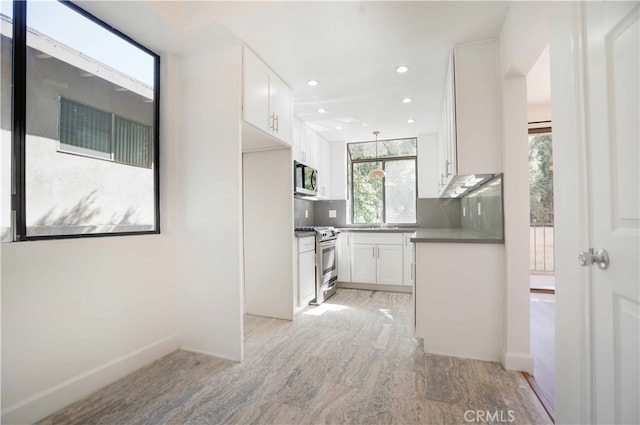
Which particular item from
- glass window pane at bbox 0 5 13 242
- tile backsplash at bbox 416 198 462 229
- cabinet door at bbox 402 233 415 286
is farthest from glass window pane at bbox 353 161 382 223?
glass window pane at bbox 0 5 13 242

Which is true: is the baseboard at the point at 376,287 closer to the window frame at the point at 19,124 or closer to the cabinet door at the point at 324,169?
the cabinet door at the point at 324,169

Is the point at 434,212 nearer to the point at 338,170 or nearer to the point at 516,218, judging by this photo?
the point at 338,170

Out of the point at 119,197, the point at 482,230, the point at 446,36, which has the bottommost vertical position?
the point at 482,230

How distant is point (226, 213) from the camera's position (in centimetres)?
224

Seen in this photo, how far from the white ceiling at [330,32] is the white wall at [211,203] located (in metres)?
0.26

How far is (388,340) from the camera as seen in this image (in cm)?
253

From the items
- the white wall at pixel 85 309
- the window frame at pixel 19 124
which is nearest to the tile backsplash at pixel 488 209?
the white wall at pixel 85 309

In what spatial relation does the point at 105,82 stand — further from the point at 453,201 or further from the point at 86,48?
the point at 453,201

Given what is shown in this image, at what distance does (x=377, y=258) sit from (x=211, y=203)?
2.74 meters

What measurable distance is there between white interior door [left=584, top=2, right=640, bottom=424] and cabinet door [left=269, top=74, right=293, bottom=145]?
2.15 metres

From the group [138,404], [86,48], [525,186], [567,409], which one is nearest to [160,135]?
[86,48]

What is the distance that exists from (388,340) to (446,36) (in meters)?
2.45

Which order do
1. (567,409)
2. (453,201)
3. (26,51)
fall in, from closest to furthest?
(567,409) → (26,51) → (453,201)

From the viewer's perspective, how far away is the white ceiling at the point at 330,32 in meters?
1.84
